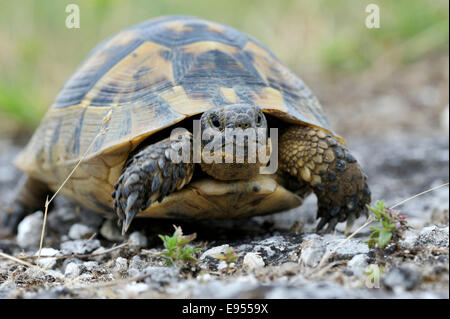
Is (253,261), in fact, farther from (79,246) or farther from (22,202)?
(22,202)

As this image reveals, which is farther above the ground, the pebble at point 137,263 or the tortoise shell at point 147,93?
the tortoise shell at point 147,93

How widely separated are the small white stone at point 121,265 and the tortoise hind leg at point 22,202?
1870mm

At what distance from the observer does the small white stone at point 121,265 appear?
233cm

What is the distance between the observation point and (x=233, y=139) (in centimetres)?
242

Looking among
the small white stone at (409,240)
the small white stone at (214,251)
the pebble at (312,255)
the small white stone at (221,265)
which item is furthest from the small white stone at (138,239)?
the small white stone at (409,240)

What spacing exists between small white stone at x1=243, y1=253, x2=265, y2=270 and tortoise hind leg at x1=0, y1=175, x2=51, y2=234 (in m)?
2.47

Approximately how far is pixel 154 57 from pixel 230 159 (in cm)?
104

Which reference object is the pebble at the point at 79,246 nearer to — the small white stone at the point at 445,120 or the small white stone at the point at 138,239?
the small white stone at the point at 138,239

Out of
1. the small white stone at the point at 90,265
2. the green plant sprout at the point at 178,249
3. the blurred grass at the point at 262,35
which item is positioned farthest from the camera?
the blurred grass at the point at 262,35

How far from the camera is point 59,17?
895 centimetres

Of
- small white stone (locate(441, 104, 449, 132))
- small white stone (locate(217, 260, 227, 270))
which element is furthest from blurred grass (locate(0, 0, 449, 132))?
small white stone (locate(217, 260, 227, 270))

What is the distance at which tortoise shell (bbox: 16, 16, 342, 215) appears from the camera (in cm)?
276
